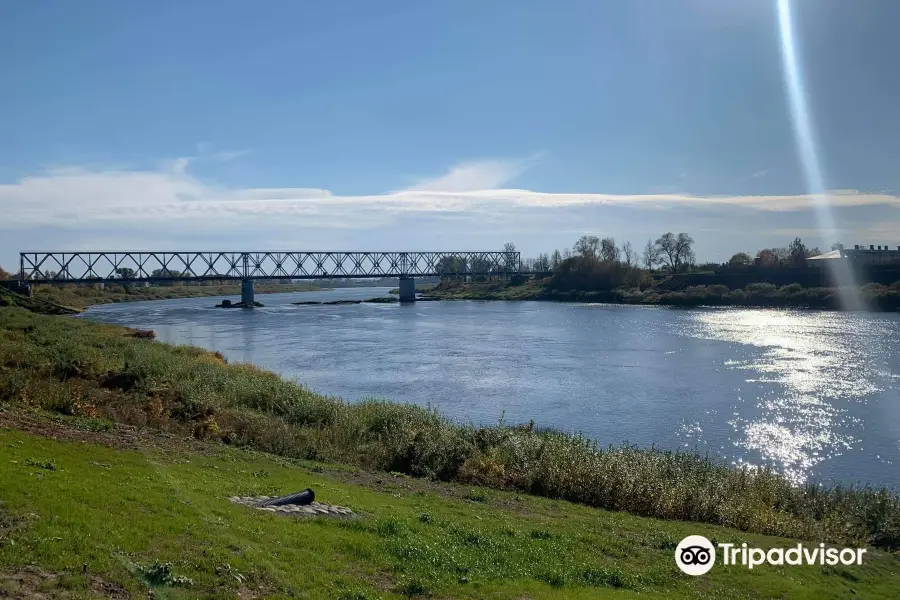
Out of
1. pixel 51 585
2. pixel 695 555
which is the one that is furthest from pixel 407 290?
pixel 51 585

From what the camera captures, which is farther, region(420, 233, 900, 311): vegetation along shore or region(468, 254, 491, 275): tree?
region(468, 254, 491, 275): tree

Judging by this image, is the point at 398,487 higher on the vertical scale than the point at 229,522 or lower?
lower

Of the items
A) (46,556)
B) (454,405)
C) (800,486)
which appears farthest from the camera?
(454,405)

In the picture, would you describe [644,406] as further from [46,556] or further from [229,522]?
[46,556]

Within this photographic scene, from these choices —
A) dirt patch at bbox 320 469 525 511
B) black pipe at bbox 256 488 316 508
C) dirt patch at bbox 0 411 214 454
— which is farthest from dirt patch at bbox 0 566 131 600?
dirt patch at bbox 320 469 525 511

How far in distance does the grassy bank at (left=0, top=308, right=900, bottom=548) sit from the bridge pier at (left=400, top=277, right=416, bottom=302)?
10560 centimetres

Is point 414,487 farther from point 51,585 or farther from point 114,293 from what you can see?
point 114,293

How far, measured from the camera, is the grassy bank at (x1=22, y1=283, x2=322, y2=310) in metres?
103

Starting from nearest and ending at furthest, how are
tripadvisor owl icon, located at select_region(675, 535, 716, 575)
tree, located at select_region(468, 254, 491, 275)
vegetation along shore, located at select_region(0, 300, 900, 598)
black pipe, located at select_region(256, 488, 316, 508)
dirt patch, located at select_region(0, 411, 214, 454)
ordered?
vegetation along shore, located at select_region(0, 300, 900, 598), tripadvisor owl icon, located at select_region(675, 535, 716, 575), black pipe, located at select_region(256, 488, 316, 508), dirt patch, located at select_region(0, 411, 214, 454), tree, located at select_region(468, 254, 491, 275)

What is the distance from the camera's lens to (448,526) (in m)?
9.86

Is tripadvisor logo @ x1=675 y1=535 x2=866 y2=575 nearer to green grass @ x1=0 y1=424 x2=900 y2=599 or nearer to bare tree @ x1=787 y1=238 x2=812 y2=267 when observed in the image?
green grass @ x1=0 y1=424 x2=900 y2=599

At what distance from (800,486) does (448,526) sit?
11385 mm

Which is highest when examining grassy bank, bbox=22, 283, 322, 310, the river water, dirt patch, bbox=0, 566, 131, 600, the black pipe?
dirt patch, bbox=0, 566, 131, 600

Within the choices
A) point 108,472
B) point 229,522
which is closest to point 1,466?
point 108,472
